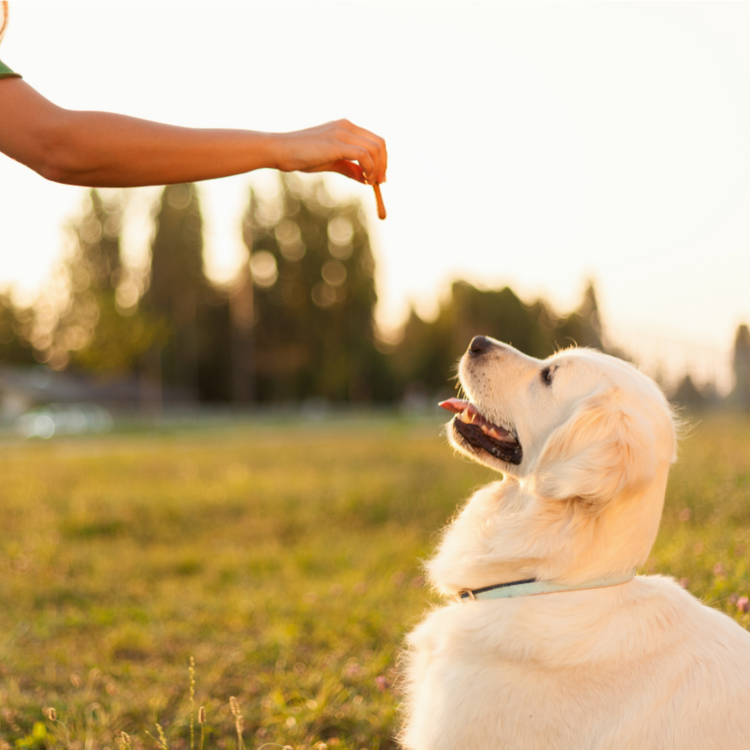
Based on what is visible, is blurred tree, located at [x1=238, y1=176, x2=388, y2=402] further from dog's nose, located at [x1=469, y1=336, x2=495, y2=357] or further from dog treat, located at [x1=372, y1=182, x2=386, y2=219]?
dog treat, located at [x1=372, y1=182, x2=386, y2=219]

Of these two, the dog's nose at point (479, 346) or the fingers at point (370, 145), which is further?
the dog's nose at point (479, 346)

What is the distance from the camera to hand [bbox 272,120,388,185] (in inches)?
75.6

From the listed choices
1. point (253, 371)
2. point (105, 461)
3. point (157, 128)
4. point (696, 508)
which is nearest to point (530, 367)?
point (157, 128)

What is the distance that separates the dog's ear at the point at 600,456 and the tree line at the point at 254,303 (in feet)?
116

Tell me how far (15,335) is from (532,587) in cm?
5930

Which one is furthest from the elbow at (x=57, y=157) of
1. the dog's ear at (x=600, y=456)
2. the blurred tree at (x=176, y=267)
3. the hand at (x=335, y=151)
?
the blurred tree at (x=176, y=267)

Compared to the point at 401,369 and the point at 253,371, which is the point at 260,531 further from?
the point at 401,369

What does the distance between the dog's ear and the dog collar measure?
8.9 inches

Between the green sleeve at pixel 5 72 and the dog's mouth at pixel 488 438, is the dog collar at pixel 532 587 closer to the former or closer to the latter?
the dog's mouth at pixel 488 438

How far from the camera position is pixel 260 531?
7730mm

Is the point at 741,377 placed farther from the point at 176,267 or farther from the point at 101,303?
the point at 176,267

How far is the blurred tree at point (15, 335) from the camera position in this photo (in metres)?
54.1

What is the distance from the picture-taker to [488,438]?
9.33ft

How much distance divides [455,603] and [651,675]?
27.5 inches
